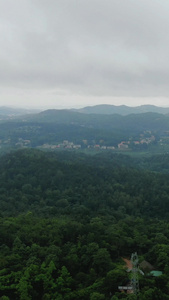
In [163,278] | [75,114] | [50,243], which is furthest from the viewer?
[75,114]

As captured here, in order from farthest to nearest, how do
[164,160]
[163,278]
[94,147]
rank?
[94,147]
[164,160]
[163,278]

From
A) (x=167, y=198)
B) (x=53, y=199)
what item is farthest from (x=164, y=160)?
(x=53, y=199)

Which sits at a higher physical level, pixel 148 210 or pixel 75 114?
pixel 75 114

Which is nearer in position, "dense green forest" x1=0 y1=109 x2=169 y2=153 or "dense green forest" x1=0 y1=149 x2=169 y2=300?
"dense green forest" x1=0 y1=149 x2=169 y2=300

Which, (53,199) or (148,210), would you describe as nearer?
(148,210)

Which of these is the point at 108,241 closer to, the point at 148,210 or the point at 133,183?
the point at 148,210

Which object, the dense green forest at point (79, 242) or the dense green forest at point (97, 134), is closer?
the dense green forest at point (79, 242)

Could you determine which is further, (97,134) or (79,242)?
(97,134)

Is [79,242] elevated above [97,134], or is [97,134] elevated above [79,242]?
[97,134]
